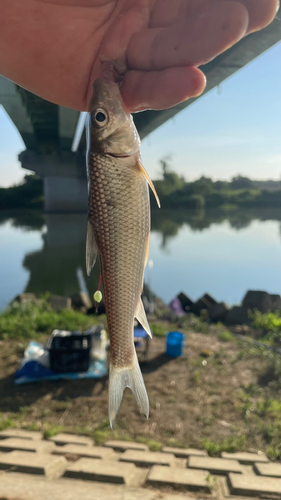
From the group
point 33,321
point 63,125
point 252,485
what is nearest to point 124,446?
point 252,485

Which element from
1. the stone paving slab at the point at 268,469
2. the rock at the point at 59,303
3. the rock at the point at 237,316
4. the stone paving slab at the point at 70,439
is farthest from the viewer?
the rock at the point at 59,303

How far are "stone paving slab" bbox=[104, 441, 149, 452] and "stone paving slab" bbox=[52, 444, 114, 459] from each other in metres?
0.09

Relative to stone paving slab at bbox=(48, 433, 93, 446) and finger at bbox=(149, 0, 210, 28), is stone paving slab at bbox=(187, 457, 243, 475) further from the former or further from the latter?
finger at bbox=(149, 0, 210, 28)

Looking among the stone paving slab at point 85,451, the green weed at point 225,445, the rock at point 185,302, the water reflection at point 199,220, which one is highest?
the water reflection at point 199,220

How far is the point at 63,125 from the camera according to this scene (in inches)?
576

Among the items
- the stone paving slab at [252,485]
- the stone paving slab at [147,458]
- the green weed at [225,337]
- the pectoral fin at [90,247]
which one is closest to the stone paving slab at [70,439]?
the stone paving slab at [147,458]

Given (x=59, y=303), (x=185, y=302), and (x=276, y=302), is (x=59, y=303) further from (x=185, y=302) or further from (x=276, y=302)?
(x=276, y=302)

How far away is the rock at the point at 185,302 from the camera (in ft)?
38.3

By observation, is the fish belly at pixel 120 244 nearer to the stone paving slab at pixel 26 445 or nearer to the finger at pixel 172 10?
the finger at pixel 172 10

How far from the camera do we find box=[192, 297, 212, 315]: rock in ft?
36.3

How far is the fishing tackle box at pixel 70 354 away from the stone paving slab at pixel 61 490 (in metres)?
2.77

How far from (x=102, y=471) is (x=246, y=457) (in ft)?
5.49

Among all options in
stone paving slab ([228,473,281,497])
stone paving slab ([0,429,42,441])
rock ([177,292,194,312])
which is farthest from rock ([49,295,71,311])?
stone paving slab ([228,473,281,497])

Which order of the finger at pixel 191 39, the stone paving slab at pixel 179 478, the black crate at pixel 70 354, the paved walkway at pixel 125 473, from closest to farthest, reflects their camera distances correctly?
the finger at pixel 191 39 → the paved walkway at pixel 125 473 → the stone paving slab at pixel 179 478 → the black crate at pixel 70 354
